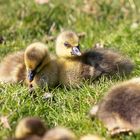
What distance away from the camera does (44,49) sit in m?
4.96

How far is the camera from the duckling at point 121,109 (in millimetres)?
3854

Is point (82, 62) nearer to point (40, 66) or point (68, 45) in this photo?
point (68, 45)

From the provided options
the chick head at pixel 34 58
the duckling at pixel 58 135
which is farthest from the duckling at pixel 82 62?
the duckling at pixel 58 135

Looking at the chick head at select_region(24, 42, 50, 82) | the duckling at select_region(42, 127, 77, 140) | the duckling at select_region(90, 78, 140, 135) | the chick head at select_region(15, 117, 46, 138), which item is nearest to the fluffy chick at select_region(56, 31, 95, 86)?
the chick head at select_region(24, 42, 50, 82)

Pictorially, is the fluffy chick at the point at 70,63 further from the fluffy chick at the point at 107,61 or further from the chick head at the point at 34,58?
the chick head at the point at 34,58

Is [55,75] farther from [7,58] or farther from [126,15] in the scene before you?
[126,15]

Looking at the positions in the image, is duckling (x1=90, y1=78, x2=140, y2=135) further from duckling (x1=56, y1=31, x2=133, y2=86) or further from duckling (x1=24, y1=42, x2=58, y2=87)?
duckling (x1=56, y1=31, x2=133, y2=86)

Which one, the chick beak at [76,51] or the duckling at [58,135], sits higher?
the duckling at [58,135]

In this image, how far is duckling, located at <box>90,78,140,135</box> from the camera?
385cm

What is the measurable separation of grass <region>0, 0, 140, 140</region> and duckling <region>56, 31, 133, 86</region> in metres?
0.10

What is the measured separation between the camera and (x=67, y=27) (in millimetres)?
7480

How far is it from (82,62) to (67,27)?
2.34m

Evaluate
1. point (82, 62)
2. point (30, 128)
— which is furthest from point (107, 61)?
point (30, 128)

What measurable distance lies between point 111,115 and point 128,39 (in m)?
2.66
